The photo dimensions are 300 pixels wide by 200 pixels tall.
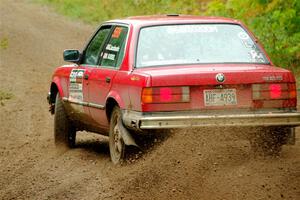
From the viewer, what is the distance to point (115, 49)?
29.6 feet

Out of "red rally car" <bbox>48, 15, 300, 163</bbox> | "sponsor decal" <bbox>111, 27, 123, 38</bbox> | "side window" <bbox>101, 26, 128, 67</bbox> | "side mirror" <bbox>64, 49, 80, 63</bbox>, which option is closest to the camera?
"red rally car" <bbox>48, 15, 300, 163</bbox>

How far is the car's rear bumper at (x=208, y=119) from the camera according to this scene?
757 centimetres

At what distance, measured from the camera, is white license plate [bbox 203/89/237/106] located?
771 cm

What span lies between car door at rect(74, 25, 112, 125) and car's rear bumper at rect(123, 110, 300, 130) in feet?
6.13

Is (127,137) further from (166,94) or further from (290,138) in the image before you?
(290,138)

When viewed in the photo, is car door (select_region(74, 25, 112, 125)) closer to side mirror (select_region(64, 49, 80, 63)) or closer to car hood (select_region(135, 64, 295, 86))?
side mirror (select_region(64, 49, 80, 63))

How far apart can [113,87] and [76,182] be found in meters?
1.14

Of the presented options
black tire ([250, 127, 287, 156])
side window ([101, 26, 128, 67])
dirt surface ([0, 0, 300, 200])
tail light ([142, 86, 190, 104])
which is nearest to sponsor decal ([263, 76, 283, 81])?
black tire ([250, 127, 287, 156])

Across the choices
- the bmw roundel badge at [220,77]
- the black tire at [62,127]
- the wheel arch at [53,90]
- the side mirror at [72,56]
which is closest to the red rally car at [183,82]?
the bmw roundel badge at [220,77]

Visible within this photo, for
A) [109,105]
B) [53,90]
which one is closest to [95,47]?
[109,105]

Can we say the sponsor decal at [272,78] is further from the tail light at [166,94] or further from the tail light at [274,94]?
the tail light at [166,94]

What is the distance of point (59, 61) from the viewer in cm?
2314

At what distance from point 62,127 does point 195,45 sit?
2.93m

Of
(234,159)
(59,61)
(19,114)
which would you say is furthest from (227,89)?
(59,61)
